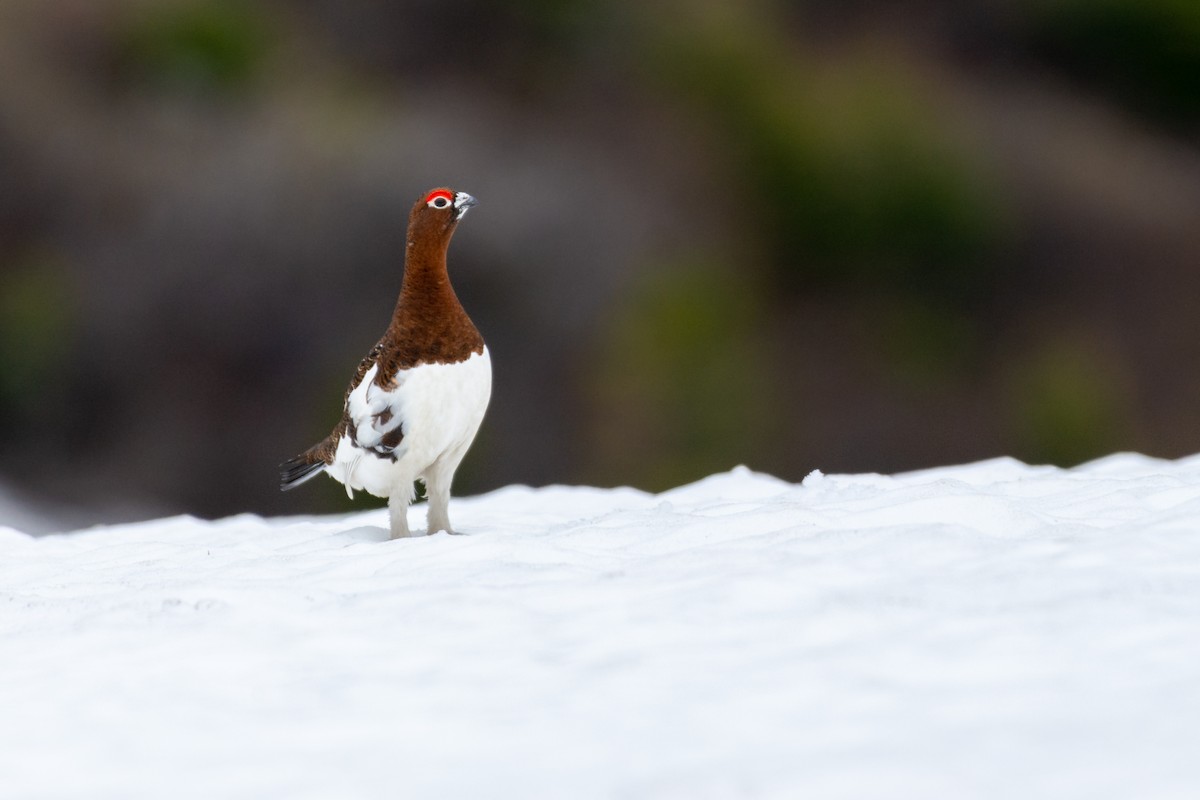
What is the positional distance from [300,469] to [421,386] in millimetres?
718

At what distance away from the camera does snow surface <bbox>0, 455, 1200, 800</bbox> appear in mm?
2066

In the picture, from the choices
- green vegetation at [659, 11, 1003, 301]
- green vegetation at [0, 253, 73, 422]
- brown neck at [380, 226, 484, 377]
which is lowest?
brown neck at [380, 226, 484, 377]

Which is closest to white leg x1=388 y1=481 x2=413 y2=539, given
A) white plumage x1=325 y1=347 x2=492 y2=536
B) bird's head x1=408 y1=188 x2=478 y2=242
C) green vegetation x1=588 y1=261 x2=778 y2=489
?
white plumage x1=325 y1=347 x2=492 y2=536

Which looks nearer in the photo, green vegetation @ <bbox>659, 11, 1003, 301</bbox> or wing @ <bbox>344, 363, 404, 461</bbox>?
→ wing @ <bbox>344, 363, 404, 461</bbox>

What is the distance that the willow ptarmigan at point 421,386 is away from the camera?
3715 millimetres

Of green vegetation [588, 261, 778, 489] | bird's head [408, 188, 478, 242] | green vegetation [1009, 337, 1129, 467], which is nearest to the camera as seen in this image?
bird's head [408, 188, 478, 242]

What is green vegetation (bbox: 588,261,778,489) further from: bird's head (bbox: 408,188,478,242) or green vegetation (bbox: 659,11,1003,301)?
bird's head (bbox: 408,188,478,242)

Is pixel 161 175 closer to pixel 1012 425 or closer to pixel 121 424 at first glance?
pixel 121 424

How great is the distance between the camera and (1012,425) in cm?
1622

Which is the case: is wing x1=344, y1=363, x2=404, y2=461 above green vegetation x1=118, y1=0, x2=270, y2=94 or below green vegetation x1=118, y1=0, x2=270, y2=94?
below

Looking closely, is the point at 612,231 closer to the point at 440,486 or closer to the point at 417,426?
the point at 440,486

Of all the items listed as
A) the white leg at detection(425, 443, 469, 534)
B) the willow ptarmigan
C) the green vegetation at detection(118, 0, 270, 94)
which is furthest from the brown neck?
the green vegetation at detection(118, 0, 270, 94)

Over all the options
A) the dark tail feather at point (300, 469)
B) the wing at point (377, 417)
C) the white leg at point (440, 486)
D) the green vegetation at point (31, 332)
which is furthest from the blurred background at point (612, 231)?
the wing at point (377, 417)

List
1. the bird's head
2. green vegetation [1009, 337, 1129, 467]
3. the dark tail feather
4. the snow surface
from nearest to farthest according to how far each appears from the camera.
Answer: the snow surface → the bird's head → the dark tail feather → green vegetation [1009, 337, 1129, 467]
